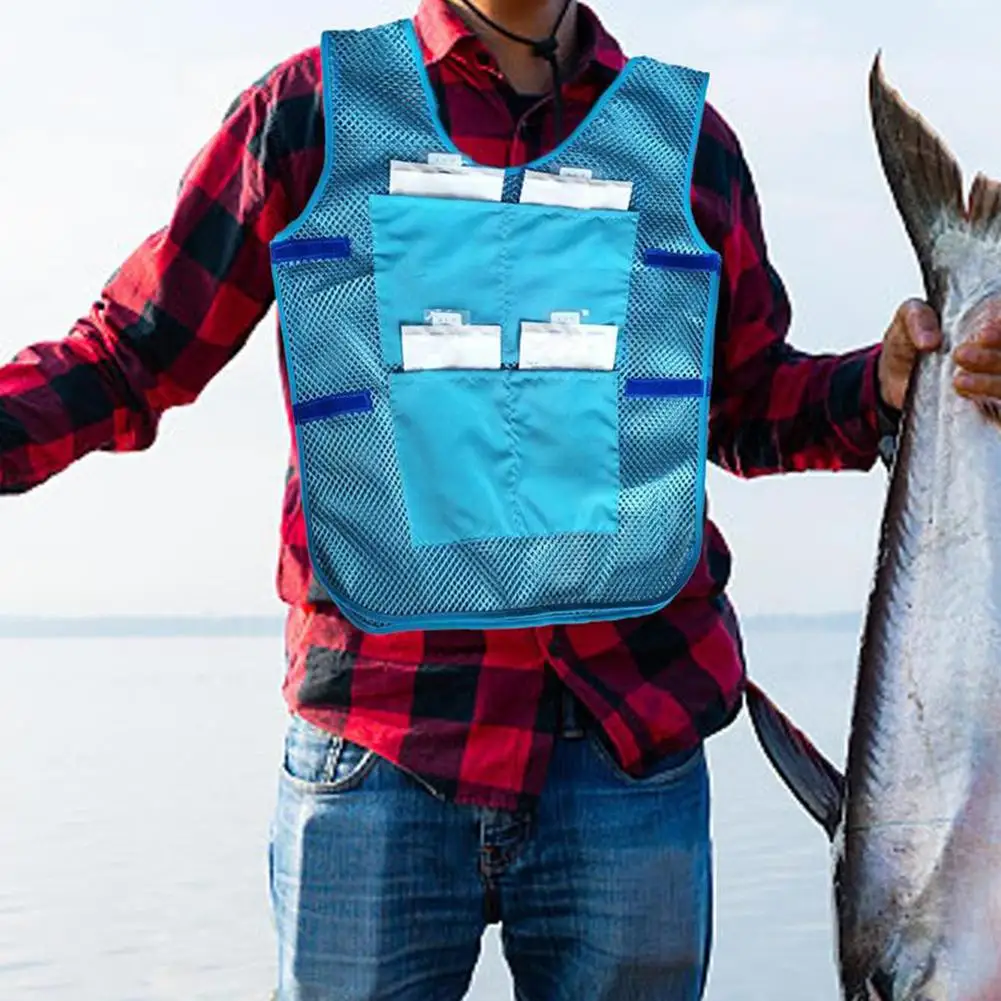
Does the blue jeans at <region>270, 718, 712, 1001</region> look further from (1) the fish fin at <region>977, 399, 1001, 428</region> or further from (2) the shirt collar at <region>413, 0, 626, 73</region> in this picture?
(2) the shirt collar at <region>413, 0, 626, 73</region>

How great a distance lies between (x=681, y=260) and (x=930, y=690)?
60 cm

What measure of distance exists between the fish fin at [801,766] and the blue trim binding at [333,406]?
0.55 m

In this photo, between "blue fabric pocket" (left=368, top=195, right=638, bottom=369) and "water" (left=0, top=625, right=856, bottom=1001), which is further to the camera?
"water" (left=0, top=625, right=856, bottom=1001)

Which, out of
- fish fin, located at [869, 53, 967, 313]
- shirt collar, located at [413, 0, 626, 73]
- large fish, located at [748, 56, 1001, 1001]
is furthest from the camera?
shirt collar, located at [413, 0, 626, 73]

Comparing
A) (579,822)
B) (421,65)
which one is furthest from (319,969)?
(421,65)

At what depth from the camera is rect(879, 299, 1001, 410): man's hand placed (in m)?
2.11

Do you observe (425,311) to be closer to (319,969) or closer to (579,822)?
(579,822)

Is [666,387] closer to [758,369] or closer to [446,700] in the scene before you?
[758,369]

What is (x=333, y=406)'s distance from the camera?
7.39 feet

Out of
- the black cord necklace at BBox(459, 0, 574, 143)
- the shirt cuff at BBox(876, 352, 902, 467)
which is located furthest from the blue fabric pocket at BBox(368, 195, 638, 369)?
the shirt cuff at BBox(876, 352, 902, 467)

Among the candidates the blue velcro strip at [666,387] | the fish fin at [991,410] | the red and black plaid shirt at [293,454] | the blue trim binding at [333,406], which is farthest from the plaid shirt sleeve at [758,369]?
the blue trim binding at [333,406]

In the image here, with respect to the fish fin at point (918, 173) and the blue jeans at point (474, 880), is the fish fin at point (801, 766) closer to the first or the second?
the blue jeans at point (474, 880)

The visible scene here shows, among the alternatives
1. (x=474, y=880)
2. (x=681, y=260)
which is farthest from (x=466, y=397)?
(x=474, y=880)

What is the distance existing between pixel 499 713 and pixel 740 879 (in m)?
4.07
